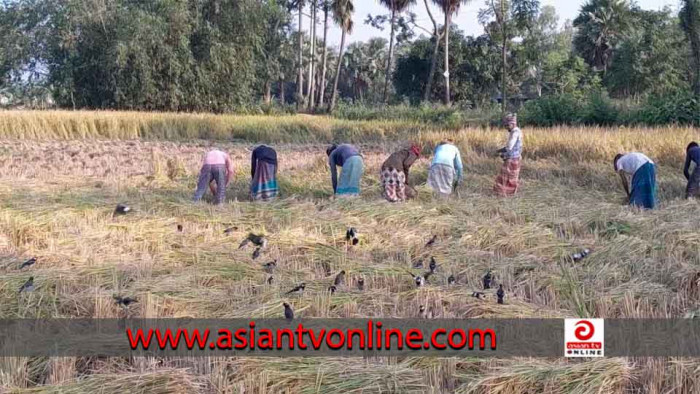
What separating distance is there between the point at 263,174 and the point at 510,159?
3.39m

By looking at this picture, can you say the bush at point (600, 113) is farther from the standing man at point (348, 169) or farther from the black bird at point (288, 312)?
the black bird at point (288, 312)

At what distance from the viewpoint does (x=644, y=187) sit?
838 centimetres

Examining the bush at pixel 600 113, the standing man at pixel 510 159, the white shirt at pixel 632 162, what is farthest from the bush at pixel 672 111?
the white shirt at pixel 632 162

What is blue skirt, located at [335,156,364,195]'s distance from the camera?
8711 millimetres

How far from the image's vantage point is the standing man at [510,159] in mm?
9578

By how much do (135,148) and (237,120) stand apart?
22.5ft

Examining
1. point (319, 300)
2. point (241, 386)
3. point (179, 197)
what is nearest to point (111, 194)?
point (179, 197)

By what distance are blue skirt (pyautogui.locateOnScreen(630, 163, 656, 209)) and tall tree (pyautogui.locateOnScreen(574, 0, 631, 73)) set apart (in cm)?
2559

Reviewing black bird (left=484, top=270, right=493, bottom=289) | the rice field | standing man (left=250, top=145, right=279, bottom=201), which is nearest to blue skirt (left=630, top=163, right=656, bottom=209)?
the rice field

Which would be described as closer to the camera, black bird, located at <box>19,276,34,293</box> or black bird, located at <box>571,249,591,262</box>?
black bird, located at <box>19,276,34,293</box>

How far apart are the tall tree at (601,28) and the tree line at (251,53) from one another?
52 millimetres

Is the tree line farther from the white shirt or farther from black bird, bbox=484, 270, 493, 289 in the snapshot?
black bird, bbox=484, 270, 493, 289

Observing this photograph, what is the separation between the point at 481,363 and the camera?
3.59 m

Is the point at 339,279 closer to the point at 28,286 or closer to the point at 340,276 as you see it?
the point at 340,276
